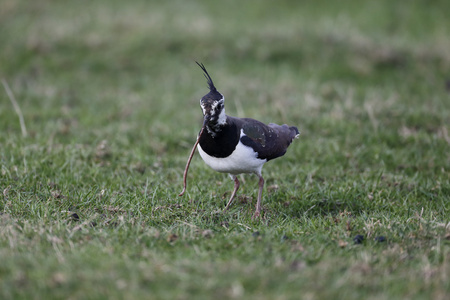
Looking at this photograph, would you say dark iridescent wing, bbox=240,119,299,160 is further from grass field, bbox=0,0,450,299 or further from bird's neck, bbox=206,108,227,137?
grass field, bbox=0,0,450,299

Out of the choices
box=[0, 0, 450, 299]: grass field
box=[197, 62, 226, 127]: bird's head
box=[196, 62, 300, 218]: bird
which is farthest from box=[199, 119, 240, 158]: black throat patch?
box=[0, 0, 450, 299]: grass field

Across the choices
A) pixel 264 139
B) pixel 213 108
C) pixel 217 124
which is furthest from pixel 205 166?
pixel 213 108

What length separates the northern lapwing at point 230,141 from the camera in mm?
4758

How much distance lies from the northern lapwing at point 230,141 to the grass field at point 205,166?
0.50 m

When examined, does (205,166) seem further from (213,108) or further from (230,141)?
(213,108)

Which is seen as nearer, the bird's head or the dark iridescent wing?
the bird's head

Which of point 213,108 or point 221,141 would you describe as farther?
point 221,141

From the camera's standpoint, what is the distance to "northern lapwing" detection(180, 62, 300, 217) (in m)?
4.76

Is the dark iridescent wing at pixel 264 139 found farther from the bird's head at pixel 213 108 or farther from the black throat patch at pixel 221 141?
the bird's head at pixel 213 108

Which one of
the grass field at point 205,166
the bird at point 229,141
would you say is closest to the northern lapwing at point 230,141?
the bird at point 229,141

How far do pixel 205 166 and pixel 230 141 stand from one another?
1.69 m

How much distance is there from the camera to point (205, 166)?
21.5 ft

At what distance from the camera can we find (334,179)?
6.23 m

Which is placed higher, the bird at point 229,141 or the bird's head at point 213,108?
the bird's head at point 213,108
